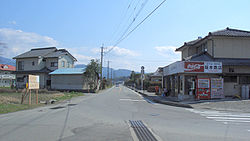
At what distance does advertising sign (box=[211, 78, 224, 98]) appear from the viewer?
19.2 metres

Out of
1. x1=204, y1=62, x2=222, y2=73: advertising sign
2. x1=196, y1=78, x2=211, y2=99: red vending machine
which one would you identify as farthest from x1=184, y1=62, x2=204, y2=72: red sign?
x1=196, y1=78, x2=211, y2=99: red vending machine

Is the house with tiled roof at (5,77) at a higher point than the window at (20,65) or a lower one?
lower

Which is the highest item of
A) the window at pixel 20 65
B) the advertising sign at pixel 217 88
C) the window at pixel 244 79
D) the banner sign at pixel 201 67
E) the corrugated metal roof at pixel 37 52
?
the corrugated metal roof at pixel 37 52

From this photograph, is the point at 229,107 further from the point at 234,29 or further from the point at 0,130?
the point at 0,130

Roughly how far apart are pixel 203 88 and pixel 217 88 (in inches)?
59.3

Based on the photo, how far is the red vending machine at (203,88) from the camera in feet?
62.1

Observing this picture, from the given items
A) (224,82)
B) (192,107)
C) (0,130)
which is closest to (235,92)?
(224,82)

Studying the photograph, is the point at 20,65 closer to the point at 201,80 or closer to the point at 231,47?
the point at 201,80

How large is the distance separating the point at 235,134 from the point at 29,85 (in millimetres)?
14685

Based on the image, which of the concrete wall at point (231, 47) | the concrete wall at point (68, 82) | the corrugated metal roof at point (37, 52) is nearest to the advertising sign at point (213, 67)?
the concrete wall at point (231, 47)

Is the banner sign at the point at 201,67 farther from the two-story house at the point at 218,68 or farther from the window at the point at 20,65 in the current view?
the window at the point at 20,65

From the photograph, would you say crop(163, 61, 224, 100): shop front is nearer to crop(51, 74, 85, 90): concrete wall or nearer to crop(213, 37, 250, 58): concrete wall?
crop(213, 37, 250, 58): concrete wall

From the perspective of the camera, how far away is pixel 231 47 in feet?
70.7

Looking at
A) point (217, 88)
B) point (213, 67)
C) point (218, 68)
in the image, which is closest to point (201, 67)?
point (213, 67)
